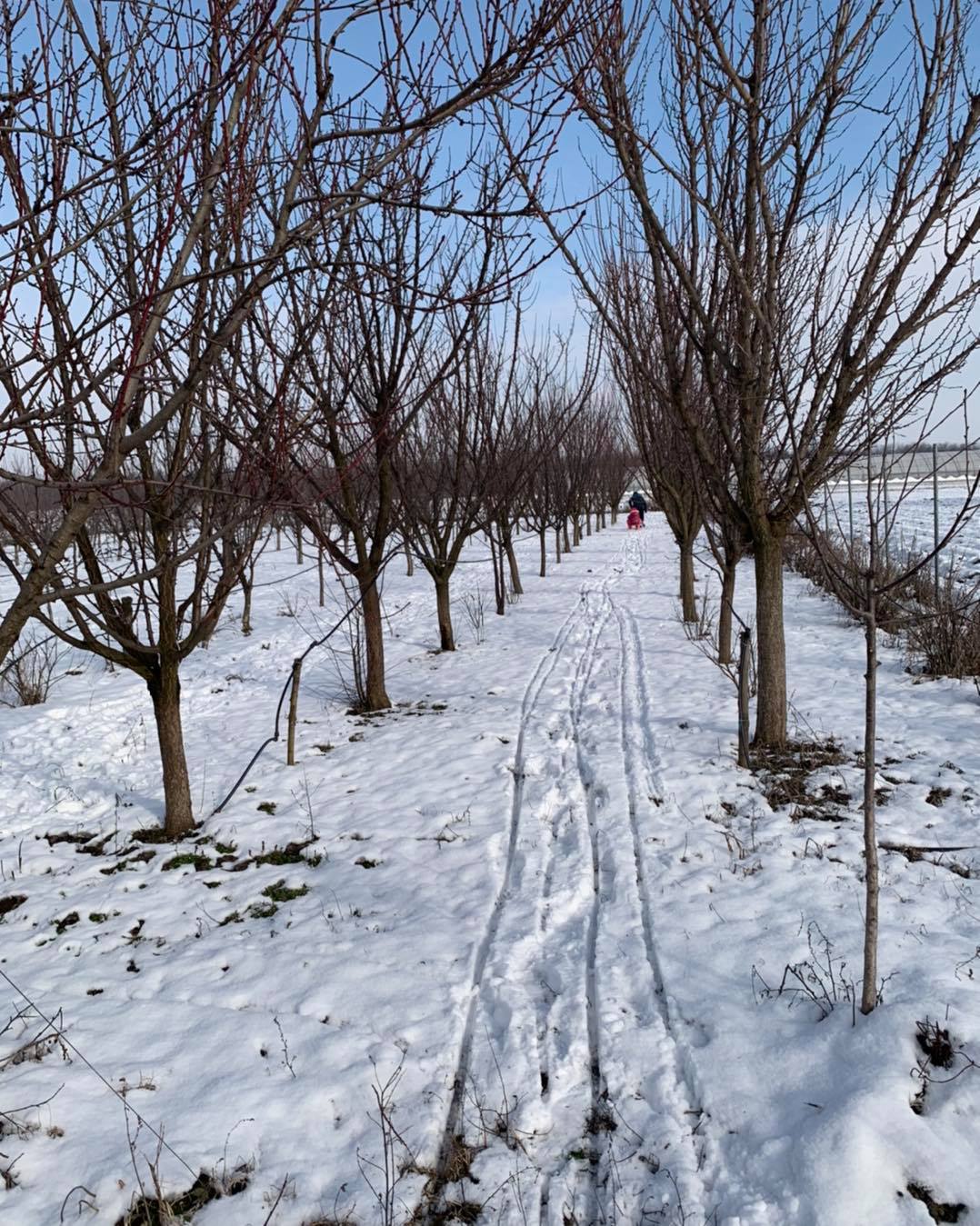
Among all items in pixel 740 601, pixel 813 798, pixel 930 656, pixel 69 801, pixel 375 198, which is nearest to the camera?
pixel 375 198

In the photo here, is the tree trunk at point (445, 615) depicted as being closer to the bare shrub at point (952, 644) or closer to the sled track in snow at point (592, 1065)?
the sled track in snow at point (592, 1065)

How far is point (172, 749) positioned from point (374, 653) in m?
2.86

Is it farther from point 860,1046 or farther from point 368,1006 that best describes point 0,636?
point 860,1046

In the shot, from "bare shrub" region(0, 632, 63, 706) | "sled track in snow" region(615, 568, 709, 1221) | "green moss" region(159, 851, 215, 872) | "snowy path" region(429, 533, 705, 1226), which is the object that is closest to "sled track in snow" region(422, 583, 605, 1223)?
"snowy path" region(429, 533, 705, 1226)

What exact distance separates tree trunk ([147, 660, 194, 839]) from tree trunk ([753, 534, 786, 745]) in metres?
3.78

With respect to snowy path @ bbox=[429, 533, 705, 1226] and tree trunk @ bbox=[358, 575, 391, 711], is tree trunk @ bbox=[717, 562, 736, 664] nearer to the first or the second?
snowy path @ bbox=[429, 533, 705, 1226]

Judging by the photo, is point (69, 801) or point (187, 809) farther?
point (69, 801)

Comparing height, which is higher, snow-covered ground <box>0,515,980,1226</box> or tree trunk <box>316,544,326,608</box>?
tree trunk <box>316,544,326,608</box>

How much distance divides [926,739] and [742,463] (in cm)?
252

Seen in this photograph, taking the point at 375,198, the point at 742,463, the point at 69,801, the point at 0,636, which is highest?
the point at 375,198

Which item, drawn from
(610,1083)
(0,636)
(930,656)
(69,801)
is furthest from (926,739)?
(69,801)

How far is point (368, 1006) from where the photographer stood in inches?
115

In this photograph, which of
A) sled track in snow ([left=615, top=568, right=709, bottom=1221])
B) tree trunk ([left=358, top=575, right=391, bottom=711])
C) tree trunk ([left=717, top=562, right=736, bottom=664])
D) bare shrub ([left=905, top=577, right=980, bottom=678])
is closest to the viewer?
sled track in snow ([left=615, top=568, right=709, bottom=1221])

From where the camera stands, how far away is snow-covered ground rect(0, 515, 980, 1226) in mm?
2148
